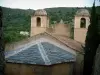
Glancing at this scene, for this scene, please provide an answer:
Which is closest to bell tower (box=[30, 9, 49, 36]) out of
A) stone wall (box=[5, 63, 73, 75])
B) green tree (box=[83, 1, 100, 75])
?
green tree (box=[83, 1, 100, 75])

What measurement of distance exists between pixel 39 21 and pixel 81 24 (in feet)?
12.9

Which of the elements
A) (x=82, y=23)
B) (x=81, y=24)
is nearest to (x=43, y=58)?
(x=81, y=24)

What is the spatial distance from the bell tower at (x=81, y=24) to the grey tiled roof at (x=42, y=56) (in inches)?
197

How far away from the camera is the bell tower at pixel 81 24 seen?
858 inches

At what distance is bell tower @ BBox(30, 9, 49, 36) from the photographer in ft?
69.8

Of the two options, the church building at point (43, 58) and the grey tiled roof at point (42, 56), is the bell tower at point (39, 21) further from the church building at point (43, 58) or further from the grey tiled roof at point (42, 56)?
the grey tiled roof at point (42, 56)

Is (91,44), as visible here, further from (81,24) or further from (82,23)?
(82,23)

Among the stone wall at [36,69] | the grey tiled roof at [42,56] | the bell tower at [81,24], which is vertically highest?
the bell tower at [81,24]

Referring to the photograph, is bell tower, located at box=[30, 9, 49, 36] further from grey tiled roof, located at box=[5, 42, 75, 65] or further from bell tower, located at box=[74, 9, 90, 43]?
grey tiled roof, located at box=[5, 42, 75, 65]

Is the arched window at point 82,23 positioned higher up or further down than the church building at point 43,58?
higher up

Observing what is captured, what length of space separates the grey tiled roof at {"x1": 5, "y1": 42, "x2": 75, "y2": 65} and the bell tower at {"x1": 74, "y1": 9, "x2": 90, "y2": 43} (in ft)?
16.5

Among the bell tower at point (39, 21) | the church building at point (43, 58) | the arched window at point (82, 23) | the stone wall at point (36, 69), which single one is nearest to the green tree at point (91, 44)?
the church building at point (43, 58)

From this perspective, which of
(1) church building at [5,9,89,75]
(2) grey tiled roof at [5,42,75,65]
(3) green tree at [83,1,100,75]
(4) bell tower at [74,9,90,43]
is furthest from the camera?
(4) bell tower at [74,9,90,43]

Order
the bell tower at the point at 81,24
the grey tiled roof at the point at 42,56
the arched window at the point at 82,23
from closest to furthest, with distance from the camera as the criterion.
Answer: the grey tiled roof at the point at 42,56 → the bell tower at the point at 81,24 → the arched window at the point at 82,23
